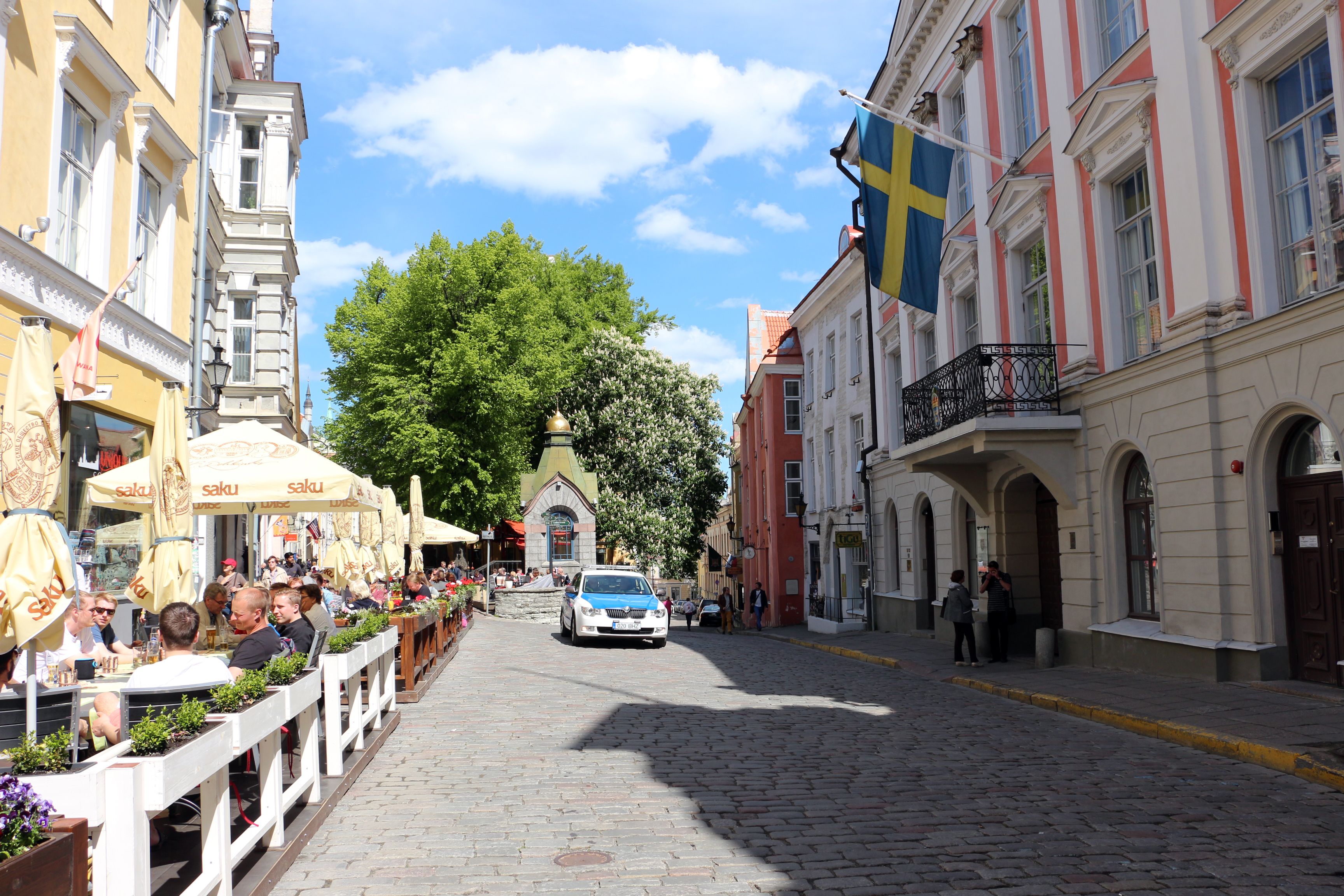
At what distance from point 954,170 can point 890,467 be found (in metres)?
7.83

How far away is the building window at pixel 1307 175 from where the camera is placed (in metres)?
10.4

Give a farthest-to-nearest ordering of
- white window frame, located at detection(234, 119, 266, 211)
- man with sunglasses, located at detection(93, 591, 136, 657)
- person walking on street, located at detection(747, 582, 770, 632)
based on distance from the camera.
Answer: person walking on street, located at detection(747, 582, 770, 632) → white window frame, located at detection(234, 119, 266, 211) → man with sunglasses, located at detection(93, 591, 136, 657)

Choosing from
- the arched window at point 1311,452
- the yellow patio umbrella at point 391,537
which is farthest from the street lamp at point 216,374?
the arched window at point 1311,452

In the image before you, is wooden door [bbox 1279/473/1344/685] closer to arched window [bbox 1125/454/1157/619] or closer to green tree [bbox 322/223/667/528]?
arched window [bbox 1125/454/1157/619]

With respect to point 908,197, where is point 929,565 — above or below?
below

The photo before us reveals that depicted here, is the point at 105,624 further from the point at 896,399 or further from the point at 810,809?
the point at 896,399

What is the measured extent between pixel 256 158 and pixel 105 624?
18.8m

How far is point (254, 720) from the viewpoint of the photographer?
511 centimetres

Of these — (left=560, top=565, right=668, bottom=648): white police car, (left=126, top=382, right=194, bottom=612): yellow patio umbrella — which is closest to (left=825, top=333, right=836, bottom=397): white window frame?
(left=560, top=565, right=668, bottom=648): white police car

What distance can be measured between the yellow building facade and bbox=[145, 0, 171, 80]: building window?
0.04 m

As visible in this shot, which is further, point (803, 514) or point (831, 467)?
point (831, 467)

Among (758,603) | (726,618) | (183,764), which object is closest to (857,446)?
(726,618)

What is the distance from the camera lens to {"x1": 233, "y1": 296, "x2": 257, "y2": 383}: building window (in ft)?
83.9

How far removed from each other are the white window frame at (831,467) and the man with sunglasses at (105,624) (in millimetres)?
25162
